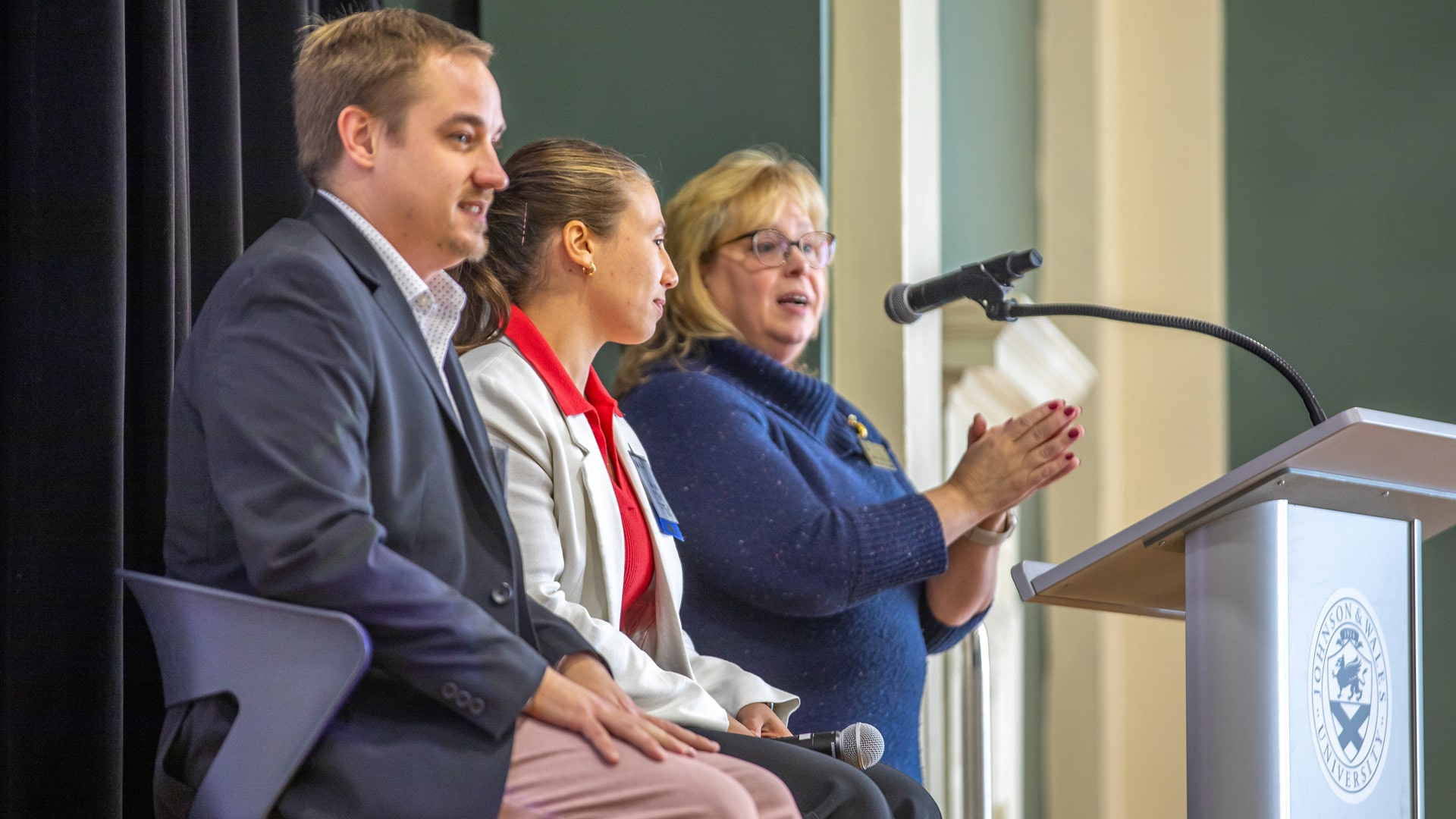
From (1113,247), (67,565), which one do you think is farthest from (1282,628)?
(1113,247)

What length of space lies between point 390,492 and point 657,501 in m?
0.62

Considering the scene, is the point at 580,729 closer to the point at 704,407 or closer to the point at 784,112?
the point at 704,407

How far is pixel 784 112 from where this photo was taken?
282cm

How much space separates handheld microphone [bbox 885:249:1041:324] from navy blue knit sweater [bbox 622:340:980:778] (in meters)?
0.27

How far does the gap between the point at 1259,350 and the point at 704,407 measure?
2.45ft

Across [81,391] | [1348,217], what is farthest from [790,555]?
[1348,217]

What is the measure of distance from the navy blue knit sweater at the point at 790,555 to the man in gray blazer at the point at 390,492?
2.09 feet

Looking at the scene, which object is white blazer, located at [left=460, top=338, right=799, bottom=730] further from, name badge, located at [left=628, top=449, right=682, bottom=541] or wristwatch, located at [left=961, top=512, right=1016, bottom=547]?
wristwatch, located at [left=961, top=512, right=1016, bottom=547]

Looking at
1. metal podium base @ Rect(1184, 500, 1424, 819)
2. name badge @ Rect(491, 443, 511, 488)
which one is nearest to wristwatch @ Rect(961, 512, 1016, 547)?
metal podium base @ Rect(1184, 500, 1424, 819)

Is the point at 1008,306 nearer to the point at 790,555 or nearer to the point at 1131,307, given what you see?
the point at 790,555

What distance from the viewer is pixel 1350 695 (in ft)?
5.12

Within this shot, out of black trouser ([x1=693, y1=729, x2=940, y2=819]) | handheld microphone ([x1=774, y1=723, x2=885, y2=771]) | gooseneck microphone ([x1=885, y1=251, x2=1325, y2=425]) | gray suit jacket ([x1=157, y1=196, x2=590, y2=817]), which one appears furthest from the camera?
gooseneck microphone ([x1=885, y1=251, x2=1325, y2=425])

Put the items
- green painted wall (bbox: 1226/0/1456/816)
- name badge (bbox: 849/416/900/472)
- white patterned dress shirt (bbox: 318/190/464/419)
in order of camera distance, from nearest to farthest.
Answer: white patterned dress shirt (bbox: 318/190/464/419)
name badge (bbox: 849/416/900/472)
green painted wall (bbox: 1226/0/1456/816)

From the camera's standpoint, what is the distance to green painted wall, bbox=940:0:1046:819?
12.1ft
